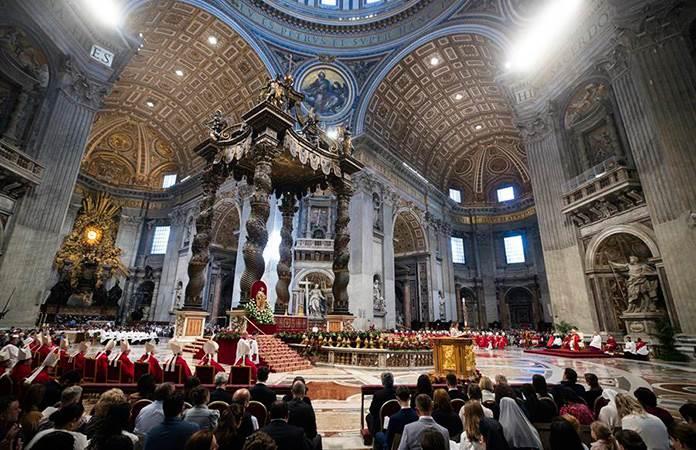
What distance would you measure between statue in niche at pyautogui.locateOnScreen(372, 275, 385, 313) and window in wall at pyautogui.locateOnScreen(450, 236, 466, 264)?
1111 cm

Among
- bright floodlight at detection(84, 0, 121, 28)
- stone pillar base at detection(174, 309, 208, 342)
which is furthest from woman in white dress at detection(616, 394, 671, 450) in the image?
bright floodlight at detection(84, 0, 121, 28)

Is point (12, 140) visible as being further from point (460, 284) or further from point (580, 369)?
point (460, 284)

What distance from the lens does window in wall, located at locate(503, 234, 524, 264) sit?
25.2 meters

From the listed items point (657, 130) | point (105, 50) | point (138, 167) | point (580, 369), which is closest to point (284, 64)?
point (105, 50)

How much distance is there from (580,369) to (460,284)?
59.6 feet

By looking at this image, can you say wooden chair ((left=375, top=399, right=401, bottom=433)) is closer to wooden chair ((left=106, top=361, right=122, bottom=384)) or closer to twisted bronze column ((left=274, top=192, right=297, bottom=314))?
wooden chair ((left=106, top=361, right=122, bottom=384))

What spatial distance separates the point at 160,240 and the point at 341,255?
782 inches

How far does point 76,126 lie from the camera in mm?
11273

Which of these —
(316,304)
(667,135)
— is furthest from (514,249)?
(316,304)

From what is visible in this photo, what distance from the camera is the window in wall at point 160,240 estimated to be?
75.9 feet

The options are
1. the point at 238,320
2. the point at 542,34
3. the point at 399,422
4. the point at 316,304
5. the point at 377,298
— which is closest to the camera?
the point at 399,422

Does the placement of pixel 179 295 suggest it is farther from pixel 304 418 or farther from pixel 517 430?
pixel 517 430

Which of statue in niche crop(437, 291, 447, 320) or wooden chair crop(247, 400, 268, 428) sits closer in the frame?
wooden chair crop(247, 400, 268, 428)

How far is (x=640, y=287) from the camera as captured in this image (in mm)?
9484
